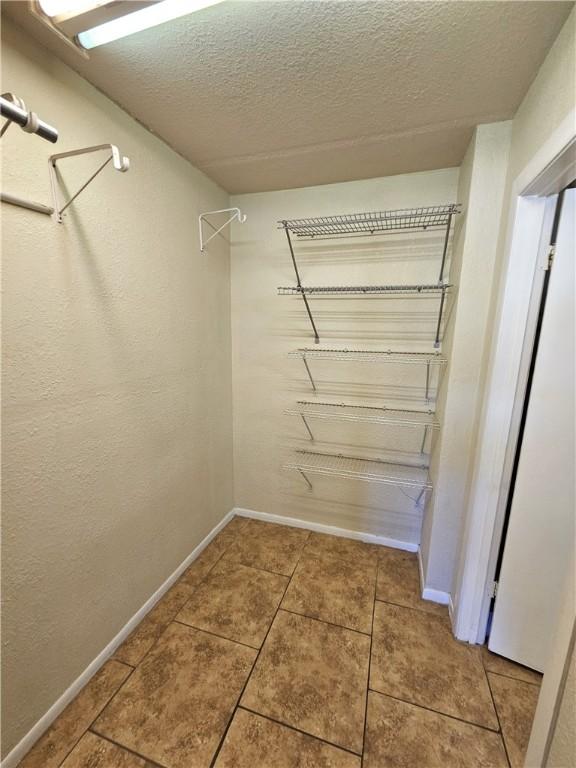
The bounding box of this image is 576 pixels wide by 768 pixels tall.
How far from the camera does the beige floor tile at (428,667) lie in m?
1.25

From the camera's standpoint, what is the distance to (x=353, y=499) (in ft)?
7.34

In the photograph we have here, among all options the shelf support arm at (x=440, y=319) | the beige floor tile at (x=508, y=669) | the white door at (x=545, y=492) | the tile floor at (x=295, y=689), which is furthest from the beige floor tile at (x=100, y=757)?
the shelf support arm at (x=440, y=319)

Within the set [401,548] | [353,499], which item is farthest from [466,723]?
[353,499]

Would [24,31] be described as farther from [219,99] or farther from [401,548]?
[401,548]

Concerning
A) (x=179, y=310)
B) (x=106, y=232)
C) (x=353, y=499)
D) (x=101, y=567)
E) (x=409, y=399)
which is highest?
(x=106, y=232)

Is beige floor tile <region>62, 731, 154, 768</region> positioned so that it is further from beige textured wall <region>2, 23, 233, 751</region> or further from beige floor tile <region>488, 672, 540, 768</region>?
beige floor tile <region>488, 672, 540, 768</region>

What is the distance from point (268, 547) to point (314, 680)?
892 millimetres

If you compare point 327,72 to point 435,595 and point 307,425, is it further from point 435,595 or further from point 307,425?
point 435,595

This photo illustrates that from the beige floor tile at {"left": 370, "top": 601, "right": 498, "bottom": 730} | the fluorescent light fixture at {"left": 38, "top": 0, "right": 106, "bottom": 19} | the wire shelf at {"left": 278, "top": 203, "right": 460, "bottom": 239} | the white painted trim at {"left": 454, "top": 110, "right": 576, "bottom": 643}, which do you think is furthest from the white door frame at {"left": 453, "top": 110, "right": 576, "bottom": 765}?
the fluorescent light fixture at {"left": 38, "top": 0, "right": 106, "bottom": 19}

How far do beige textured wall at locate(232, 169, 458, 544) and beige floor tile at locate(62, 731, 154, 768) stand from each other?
4.83 ft

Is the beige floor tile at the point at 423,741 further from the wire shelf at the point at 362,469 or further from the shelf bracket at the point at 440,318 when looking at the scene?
the shelf bracket at the point at 440,318

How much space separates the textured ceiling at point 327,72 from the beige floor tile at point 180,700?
2363mm

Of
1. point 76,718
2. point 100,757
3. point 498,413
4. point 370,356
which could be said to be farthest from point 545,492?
point 76,718

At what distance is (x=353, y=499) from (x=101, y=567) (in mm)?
1556
